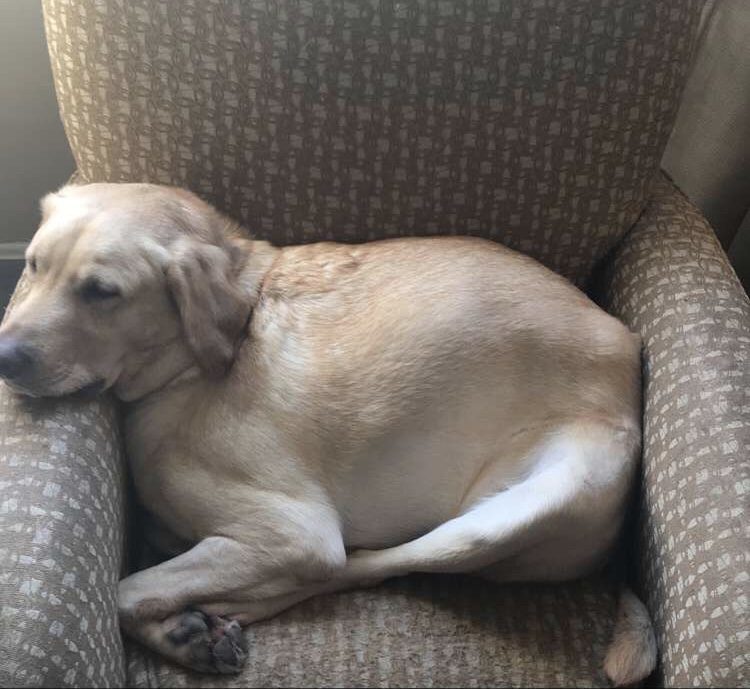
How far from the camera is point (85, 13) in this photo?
1.66m

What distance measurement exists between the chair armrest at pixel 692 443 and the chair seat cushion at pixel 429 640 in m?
0.14

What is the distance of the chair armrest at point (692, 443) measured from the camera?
4.29 feet

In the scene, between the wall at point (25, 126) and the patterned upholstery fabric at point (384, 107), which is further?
the wall at point (25, 126)

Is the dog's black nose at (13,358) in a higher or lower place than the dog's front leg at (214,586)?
higher

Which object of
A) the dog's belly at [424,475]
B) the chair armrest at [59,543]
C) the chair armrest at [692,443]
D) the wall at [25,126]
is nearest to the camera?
the chair armrest at [59,543]

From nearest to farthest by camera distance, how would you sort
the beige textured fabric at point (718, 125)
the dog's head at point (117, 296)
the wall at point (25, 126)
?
the dog's head at point (117, 296) → the beige textured fabric at point (718, 125) → the wall at point (25, 126)

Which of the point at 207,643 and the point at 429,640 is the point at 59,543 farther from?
the point at 429,640

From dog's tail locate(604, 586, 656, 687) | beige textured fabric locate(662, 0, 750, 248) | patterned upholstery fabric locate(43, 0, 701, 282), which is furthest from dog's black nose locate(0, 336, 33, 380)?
beige textured fabric locate(662, 0, 750, 248)

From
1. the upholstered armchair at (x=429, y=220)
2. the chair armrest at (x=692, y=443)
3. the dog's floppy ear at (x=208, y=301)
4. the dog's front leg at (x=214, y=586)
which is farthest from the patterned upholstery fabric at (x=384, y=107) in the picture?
the dog's front leg at (x=214, y=586)

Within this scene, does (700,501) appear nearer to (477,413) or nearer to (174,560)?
(477,413)

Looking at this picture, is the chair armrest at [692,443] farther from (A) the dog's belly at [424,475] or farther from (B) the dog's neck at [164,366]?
(B) the dog's neck at [164,366]

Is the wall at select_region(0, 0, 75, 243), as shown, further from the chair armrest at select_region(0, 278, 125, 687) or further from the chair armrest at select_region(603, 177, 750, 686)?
the chair armrest at select_region(603, 177, 750, 686)

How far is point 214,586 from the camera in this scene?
1469 millimetres

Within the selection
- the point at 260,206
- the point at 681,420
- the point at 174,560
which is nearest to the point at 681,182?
the point at 681,420
